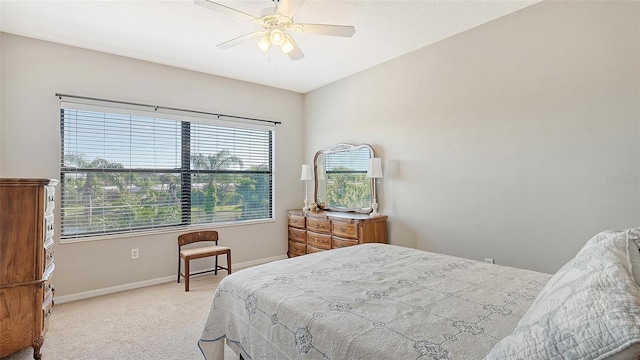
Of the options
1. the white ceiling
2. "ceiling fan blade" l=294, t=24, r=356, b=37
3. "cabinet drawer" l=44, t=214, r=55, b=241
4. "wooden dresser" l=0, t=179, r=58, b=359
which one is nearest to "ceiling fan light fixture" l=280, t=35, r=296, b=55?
"ceiling fan blade" l=294, t=24, r=356, b=37

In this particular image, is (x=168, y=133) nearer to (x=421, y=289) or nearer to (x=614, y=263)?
(x=421, y=289)

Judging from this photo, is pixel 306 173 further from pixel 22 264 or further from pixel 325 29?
pixel 22 264

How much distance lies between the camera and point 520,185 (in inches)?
106

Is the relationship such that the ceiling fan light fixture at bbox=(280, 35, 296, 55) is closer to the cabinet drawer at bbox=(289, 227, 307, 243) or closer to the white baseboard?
the cabinet drawer at bbox=(289, 227, 307, 243)

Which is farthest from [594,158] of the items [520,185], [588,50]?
[588,50]

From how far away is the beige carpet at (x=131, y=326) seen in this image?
2221 mm

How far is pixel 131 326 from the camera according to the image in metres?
2.62

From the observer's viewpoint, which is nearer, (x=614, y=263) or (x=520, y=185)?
(x=614, y=263)

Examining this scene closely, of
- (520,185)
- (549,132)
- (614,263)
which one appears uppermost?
(549,132)

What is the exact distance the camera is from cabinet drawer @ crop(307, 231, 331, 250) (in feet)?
13.1

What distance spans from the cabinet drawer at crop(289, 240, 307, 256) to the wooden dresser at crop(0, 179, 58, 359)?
2829mm

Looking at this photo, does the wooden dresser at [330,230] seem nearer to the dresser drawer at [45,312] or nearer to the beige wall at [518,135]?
the beige wall at [518,135]

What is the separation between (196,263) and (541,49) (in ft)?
14.0

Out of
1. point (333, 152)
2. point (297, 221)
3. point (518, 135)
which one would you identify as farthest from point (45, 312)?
point (518, 135)
